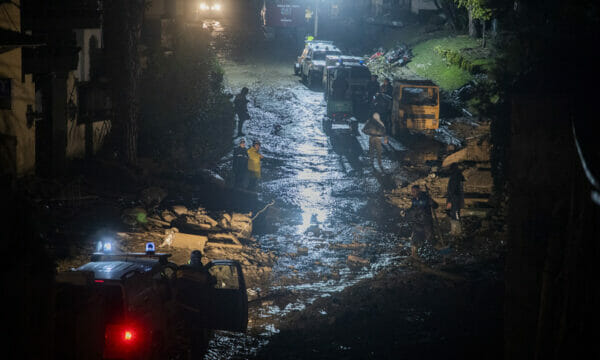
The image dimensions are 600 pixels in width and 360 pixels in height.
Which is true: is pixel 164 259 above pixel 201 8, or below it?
below

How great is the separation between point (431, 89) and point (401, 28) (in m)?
20.8

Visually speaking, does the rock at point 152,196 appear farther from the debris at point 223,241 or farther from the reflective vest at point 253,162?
the reflective vest at point 253,162

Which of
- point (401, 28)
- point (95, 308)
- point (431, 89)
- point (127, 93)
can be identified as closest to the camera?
point (95, 308)

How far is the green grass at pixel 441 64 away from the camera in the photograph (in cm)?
2973

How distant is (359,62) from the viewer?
89.4 ft

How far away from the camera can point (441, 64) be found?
32.6m

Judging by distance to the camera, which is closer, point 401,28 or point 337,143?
point 337,143

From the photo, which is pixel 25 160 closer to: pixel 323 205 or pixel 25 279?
pixel 323 205

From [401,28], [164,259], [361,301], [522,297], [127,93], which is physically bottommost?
[361,301]

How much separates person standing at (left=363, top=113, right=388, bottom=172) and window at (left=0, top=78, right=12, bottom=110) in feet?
38.0

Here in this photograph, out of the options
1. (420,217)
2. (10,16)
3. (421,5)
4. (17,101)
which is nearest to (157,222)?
(17,101)

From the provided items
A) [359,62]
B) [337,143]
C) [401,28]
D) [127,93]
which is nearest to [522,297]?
[127,93]

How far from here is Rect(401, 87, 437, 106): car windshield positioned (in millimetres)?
23266

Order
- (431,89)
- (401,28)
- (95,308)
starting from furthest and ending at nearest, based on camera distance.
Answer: (401,28)
(431,89)
(95,308)
